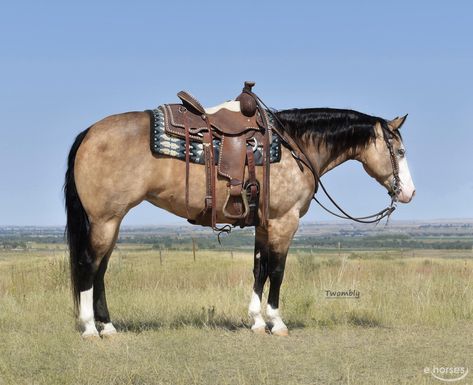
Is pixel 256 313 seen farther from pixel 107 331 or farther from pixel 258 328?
pixel 107 331

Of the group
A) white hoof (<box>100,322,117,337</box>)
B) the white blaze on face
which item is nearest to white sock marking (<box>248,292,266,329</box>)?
white hoof (<box>100,322,117,337</box>)

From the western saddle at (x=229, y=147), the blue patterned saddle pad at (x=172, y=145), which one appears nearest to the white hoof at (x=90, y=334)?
the western saddle at (x=229, y=147)

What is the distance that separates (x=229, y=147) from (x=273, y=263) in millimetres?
1521

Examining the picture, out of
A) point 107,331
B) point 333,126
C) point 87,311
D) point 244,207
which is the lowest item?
point 107,331

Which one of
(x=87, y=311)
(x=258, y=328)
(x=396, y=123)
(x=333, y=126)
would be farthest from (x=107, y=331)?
(x=396, y=123)

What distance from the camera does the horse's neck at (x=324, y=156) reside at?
8.30 metres

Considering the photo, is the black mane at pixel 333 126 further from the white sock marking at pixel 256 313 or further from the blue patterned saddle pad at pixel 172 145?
the white sock marking at pixel 256 313

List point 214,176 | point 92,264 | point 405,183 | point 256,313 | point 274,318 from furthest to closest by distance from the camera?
point 405,183 → point 256,313 → point 274,318 → point 214,176 → point 92,264

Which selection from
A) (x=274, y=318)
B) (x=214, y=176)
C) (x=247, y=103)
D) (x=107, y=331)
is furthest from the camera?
(x=274, y=318)

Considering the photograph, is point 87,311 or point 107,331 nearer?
point 87,311

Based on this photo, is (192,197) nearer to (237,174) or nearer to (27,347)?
(237,174)

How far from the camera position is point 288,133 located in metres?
8.20

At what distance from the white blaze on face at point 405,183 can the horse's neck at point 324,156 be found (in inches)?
24.5

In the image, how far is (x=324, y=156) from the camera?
27.5ft
